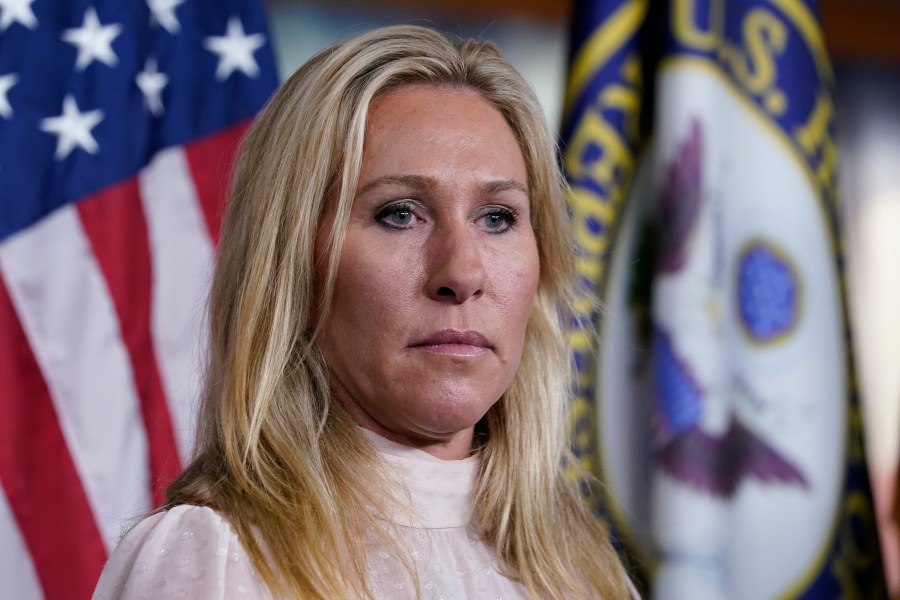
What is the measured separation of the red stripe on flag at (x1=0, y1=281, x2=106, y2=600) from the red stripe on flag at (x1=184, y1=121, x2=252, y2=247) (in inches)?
16.2

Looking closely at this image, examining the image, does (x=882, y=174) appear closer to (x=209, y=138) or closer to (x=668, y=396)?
(x=668, y=396)

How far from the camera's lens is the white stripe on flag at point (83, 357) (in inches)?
78.5

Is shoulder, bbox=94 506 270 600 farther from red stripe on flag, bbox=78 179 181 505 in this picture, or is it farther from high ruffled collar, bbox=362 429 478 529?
red stripe on flag, bbox=78 179 181 505

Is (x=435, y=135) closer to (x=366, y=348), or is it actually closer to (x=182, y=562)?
(x=366, y=348)

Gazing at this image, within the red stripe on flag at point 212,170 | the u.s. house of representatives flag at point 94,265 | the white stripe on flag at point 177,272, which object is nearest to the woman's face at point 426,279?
the u.s. house of representatives flag at point 94,265

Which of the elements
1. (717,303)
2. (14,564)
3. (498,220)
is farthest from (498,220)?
(717,303)

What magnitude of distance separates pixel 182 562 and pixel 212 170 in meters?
1.27

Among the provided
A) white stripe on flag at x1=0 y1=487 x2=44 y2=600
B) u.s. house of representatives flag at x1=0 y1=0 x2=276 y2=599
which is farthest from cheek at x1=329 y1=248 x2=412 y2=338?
white stripe on flag at x1=0 y1=487 x2=44 y2=600

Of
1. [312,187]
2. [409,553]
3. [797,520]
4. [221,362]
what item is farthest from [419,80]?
[797,520]

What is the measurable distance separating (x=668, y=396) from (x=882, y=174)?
5.37ft

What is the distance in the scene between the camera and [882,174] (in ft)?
11.8

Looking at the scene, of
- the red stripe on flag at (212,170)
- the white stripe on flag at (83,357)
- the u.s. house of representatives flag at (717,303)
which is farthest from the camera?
the u.s. house of representatives flag at (717,303)

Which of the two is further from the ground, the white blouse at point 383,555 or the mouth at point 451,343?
the mouth at point 451,343

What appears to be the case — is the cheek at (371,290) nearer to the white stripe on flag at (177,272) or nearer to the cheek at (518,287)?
the cheek at (518,287)
